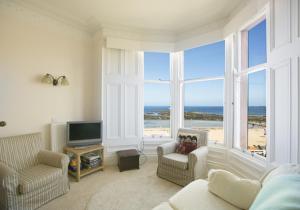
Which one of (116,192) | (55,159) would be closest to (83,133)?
(55,159)

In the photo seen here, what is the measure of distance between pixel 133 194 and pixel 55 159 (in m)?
1.21

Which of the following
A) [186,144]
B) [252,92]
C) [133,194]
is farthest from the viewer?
[186,144]

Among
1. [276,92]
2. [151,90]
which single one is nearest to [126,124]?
[151,90]

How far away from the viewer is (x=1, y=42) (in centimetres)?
238

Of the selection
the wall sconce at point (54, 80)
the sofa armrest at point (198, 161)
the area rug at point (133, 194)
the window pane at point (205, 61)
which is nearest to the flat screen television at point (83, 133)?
the wall sconce at point (54, 80)

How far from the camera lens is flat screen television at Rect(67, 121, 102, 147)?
114 inches

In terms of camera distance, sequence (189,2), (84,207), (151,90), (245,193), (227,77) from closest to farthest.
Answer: (245,193), (84,207), (189,2), (227,77), (151,90)

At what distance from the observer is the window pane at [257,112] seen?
2289 millimetres

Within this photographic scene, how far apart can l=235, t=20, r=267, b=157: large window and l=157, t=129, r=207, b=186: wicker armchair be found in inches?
26.5

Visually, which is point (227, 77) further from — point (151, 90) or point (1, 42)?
point (1, 42)

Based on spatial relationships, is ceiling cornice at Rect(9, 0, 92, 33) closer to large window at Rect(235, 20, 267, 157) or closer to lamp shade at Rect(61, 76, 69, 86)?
lamp shade at Rect(61, 76, 69, 86)

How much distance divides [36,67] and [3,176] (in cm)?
177

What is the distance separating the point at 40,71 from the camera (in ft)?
9.25

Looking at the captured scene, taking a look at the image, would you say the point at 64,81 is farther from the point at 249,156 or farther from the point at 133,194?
the point at 249,156
